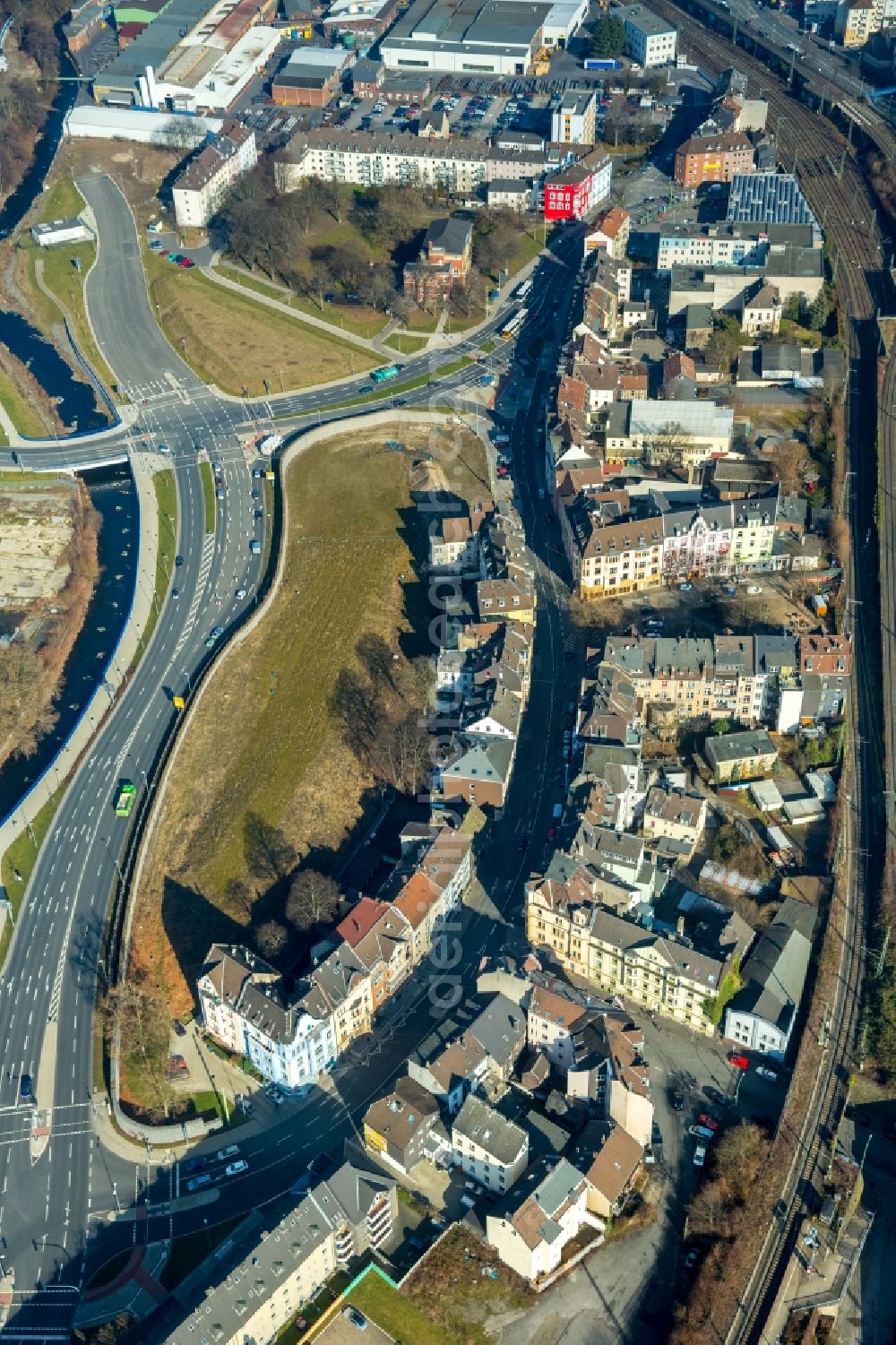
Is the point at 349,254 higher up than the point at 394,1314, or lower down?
higher up

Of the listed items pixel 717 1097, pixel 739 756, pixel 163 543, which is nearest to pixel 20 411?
pixel 163 543

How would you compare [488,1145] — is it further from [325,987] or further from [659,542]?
[659,542]

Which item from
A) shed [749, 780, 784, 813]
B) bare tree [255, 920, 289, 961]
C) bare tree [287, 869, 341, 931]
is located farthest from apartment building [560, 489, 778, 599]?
bare tree [255, 920, 289, 961]

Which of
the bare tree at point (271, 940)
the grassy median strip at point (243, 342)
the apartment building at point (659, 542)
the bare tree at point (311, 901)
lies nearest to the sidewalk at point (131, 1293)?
the bare tree at point (271, 940)

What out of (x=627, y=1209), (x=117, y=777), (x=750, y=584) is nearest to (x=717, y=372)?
(x=750, y=584)

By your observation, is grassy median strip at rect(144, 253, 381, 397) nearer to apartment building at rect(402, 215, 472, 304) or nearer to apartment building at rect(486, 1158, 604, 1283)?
apartment building at rect(402, 215, 472, 304)

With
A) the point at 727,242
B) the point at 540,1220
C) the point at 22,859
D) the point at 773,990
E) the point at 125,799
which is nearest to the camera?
the point at 540,1220

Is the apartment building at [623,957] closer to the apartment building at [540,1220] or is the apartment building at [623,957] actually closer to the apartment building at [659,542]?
the apartment building at [540,1220]
